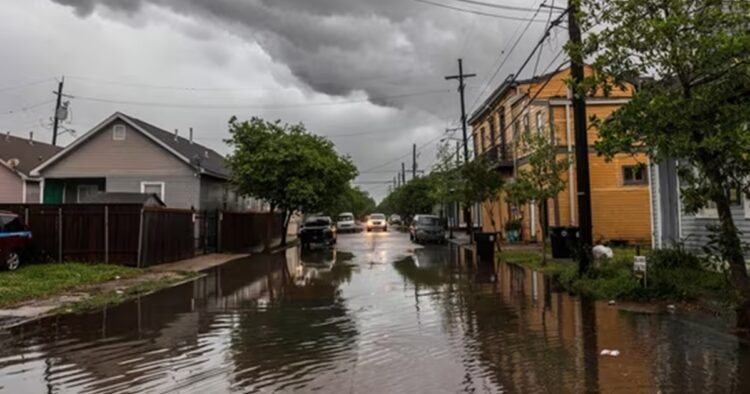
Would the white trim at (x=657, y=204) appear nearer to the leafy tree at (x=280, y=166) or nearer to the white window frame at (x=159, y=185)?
the leafy tree at (x=280, y=166)

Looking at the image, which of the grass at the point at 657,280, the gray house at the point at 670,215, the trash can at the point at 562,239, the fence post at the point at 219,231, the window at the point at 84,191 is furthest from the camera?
the window at the point at 84,191

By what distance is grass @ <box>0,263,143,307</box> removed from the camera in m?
12.5

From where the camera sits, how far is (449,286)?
1395 centimetres

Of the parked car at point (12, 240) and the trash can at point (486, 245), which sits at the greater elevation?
the parked car at point (12, 240)

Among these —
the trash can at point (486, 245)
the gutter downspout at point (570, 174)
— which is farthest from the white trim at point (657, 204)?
Answer: the gutter downspout at point (570, 174)

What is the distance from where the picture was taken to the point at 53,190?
29703 millimetres

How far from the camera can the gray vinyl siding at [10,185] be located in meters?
32.3

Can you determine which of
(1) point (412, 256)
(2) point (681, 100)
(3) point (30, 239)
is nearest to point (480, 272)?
(1) point (412, 256)

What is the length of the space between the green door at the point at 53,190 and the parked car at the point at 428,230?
66.1 feet

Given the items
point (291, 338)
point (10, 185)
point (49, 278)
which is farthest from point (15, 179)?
point (291, 338)

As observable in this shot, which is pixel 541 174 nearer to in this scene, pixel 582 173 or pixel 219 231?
pixel 582 173

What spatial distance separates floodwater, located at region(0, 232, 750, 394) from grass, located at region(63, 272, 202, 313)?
24.3 inches

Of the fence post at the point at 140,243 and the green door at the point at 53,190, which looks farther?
the green door at the point at 53,190

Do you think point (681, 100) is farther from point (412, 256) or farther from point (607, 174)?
point (607, 174)
